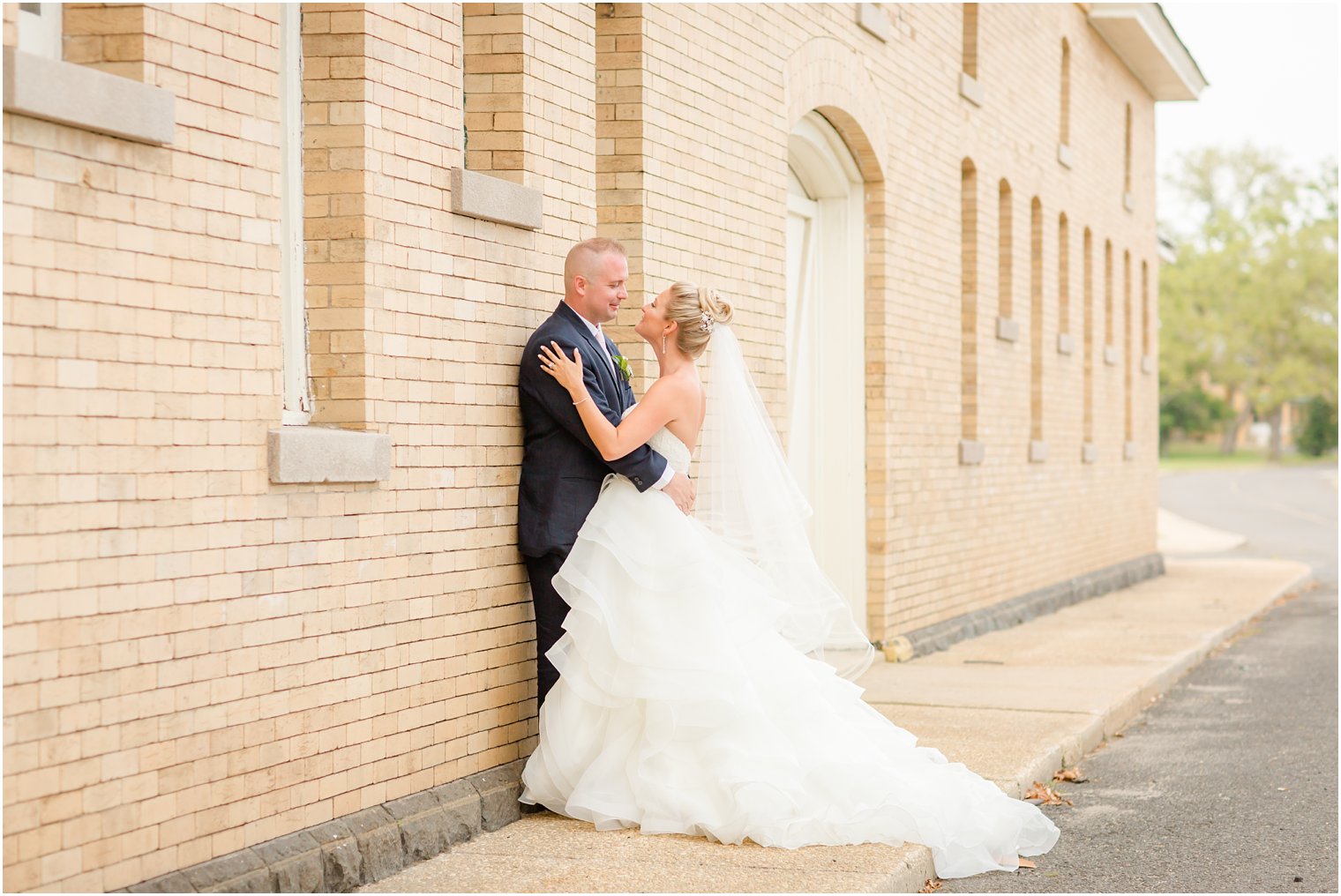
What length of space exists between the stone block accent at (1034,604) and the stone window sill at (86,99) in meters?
8.51

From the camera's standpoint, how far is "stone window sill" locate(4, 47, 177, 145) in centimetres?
422

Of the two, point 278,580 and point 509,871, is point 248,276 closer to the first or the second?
point 278,580

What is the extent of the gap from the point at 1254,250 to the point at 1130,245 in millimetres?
63204

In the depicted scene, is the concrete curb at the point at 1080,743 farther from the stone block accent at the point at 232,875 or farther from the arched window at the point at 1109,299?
the arched window at the point at 1109,299

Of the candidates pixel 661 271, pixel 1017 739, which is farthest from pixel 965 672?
pixel 661 271

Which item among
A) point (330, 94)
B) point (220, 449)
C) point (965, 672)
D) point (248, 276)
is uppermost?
point (330, 94)

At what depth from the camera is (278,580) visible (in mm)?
5234

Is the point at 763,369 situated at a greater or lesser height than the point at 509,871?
greater

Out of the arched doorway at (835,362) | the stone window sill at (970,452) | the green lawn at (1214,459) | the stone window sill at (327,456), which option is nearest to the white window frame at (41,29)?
the stone window sill at (327,456)

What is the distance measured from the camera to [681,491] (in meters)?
6.54

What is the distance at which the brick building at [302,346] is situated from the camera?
4410mm

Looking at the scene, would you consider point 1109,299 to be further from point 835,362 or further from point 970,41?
point 835,362

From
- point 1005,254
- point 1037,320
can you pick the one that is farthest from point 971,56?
point 1037,320

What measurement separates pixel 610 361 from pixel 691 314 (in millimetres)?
481
